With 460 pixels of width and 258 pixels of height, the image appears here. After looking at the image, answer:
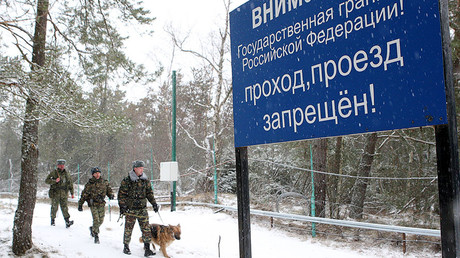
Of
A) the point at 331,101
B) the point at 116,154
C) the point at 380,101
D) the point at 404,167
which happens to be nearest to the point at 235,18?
the point at 331,101

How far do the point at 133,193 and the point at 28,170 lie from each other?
2.10 metres

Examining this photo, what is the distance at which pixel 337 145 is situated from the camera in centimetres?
1105

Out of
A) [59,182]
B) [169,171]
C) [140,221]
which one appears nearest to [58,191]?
[59,182]

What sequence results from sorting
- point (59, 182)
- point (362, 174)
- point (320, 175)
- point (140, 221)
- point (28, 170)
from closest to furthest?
point (28, 170) < point (140, 221) < point (59, 182) < point (362, 174) < point (320, 175)

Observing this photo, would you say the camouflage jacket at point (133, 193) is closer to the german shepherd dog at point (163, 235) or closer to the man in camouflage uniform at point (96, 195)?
the german shepherd dog at point (163, 235)

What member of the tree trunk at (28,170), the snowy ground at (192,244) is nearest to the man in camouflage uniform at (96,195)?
the snowy ground at (192,244)

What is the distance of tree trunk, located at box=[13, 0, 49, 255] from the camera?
659 centimetres

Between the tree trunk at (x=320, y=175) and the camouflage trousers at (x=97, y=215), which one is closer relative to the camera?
the camouflage trousers at (x=97, y=215)

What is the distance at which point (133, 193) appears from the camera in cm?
695

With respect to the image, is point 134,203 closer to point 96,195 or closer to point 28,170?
point 96,195

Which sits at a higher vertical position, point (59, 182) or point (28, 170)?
point (28, 170)

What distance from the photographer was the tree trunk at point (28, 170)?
21.6 feet

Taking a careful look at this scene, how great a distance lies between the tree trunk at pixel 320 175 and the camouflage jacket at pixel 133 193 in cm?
577

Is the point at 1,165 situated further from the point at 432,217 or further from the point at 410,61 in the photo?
the point at 410,61
